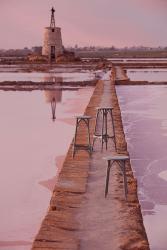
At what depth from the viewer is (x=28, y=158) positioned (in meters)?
8.76

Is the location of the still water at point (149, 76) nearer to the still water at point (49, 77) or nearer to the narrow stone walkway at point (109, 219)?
the still water at point (49, 77)

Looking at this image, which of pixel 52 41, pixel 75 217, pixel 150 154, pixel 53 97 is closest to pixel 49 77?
pixel 53 97

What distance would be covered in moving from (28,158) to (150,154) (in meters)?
2.17

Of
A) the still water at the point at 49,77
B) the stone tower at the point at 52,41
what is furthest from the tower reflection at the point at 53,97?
the stone tower at the point at 52,41

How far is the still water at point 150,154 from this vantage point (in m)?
5.63

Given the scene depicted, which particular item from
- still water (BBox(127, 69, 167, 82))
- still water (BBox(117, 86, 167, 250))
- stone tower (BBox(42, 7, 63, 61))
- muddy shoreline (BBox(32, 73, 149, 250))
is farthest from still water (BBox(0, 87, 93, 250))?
stone tower (BBox(42, 7, 63, 61))

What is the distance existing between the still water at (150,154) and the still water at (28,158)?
4.02 feet

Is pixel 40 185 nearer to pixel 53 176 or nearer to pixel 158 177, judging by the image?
pixel 53 176

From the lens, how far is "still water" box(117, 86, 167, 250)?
18.5ft

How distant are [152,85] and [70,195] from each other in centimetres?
2031

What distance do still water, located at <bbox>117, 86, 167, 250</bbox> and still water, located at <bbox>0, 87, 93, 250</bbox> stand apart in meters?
1.22

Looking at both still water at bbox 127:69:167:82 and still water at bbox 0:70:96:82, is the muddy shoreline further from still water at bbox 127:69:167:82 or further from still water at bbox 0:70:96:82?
still water at bbox 127:69:167:82

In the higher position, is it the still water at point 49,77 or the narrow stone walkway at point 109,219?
the narrow stone walkway at point 109,219

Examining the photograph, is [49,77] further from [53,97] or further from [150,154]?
[150,154]
